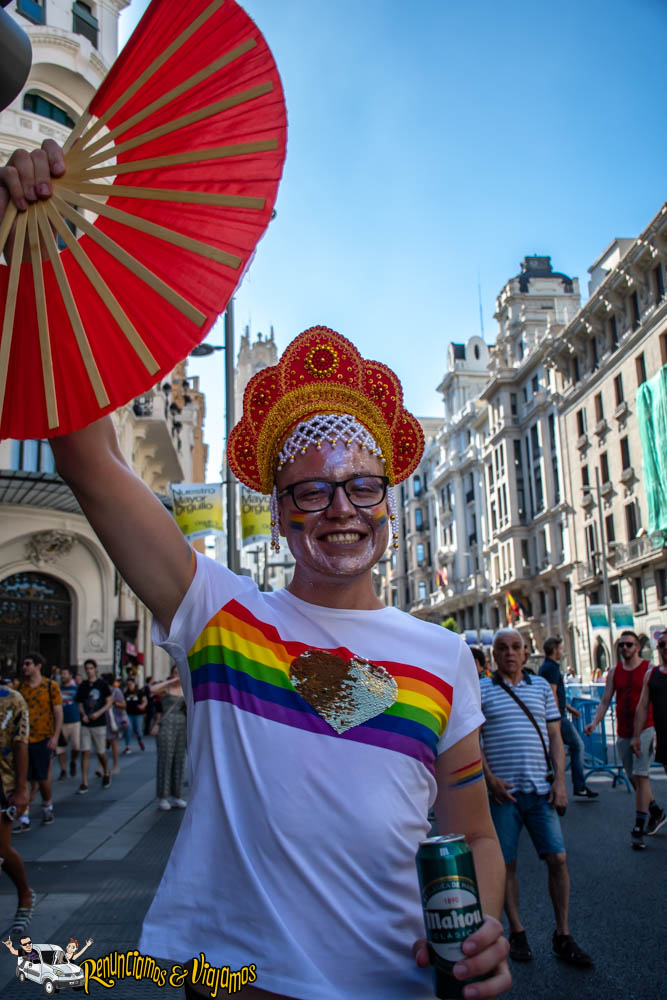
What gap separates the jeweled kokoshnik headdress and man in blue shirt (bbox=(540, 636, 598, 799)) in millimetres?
8144

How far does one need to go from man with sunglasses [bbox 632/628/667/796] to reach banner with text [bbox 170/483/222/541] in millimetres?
7876

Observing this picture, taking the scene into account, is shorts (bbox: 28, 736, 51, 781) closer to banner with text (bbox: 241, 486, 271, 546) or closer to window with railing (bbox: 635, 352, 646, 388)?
banner with text (bbox: 241, 486, 271, 546)

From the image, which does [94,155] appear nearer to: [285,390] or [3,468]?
[285,390]

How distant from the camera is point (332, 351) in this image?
260cm

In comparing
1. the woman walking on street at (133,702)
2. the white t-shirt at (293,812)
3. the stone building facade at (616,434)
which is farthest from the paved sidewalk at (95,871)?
the stone building facade at (616,434)

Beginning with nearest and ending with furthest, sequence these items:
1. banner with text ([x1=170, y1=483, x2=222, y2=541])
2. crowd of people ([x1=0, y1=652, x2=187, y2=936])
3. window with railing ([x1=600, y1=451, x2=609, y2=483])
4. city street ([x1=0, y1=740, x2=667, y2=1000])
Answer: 1. city street ([x1=0, y1=740, x2=667, y2=1000])
2. crowd of people ([x1=0, y1=652, x2=187, y2=936])
3. banner with text ([x1=170, y1=483, x2=222, y2=541])
4. window with railing ([x1=600, y1=451, x2=609, y2=483])

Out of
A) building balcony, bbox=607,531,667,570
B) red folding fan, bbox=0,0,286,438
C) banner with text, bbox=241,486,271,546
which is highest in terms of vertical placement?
building balcony, bbox=607,531,667,570

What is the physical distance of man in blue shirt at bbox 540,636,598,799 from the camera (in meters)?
10.3

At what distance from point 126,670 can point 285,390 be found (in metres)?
24.3

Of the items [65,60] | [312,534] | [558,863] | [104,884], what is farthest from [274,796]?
[65,60]

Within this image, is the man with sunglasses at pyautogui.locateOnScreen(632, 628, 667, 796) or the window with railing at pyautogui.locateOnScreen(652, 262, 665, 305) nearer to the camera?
the man with sunglasses at pyautogui.locateOnScreen(632, 628, 667, 796)

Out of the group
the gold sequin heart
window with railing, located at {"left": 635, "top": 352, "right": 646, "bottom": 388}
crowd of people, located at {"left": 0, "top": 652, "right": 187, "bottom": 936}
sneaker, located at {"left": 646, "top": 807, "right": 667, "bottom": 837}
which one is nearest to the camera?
the gold sequin heart

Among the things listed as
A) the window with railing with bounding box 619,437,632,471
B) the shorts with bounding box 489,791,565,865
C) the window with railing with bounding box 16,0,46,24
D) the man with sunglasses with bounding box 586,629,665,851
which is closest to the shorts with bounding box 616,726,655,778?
the man with sunglasses with bounding box 586,629,665,851

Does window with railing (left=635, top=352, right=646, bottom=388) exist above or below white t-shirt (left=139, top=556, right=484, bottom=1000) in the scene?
above
